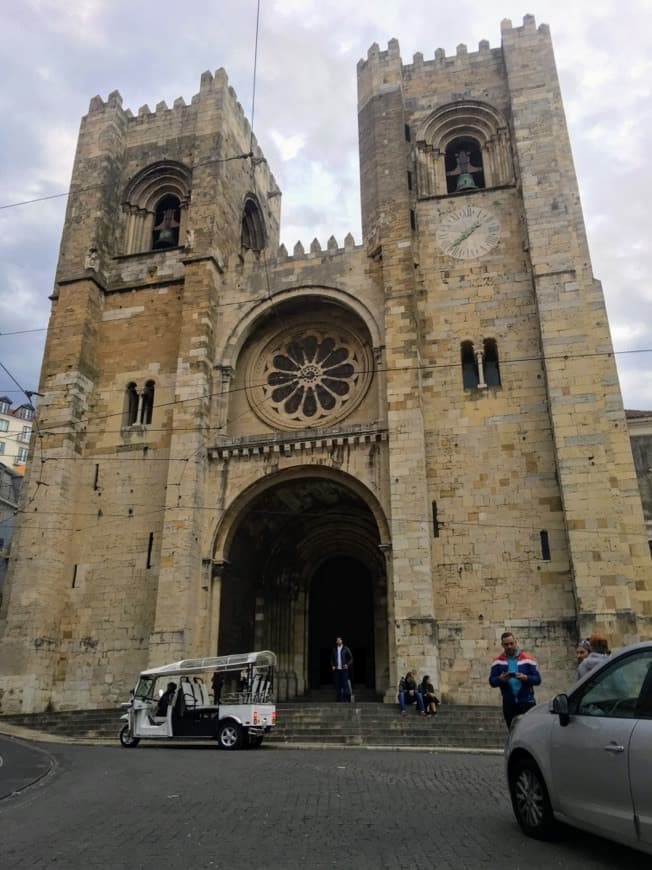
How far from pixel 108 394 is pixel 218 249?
5320 mm

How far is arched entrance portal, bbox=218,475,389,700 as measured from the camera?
18.5 m

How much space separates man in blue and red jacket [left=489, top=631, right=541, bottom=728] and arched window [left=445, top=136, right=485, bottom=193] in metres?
16.1

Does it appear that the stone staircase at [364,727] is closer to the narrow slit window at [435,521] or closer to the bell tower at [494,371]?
the bell tower at [494,371]

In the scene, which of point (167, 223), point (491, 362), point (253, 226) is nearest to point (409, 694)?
point (491, 362)

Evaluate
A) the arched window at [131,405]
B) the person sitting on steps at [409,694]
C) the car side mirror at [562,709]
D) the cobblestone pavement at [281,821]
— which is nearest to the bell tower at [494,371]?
the person sitting on steps at [409,694]

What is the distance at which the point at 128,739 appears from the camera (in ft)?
39.3

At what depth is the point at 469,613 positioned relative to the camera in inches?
590

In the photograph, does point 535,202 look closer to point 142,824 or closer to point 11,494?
point 142,824

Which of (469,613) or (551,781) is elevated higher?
(469,613)

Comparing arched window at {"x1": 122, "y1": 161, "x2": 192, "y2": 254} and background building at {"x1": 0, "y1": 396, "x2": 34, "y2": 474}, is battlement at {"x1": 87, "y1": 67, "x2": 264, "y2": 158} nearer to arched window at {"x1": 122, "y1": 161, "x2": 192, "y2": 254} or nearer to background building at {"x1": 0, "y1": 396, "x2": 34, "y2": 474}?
arched window at {"x1": 122, "y1": 161, "x2": 192, "y2": 254}

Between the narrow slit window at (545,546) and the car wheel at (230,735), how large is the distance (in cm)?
768

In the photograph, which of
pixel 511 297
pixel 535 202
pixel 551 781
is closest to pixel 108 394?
pixel 511 297

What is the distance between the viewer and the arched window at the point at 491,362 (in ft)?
56.3

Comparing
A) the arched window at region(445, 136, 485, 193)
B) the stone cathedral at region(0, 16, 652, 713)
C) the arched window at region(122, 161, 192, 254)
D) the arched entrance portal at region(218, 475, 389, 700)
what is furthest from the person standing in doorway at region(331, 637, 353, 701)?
the arched window at region(122, 161, 192, 254)
